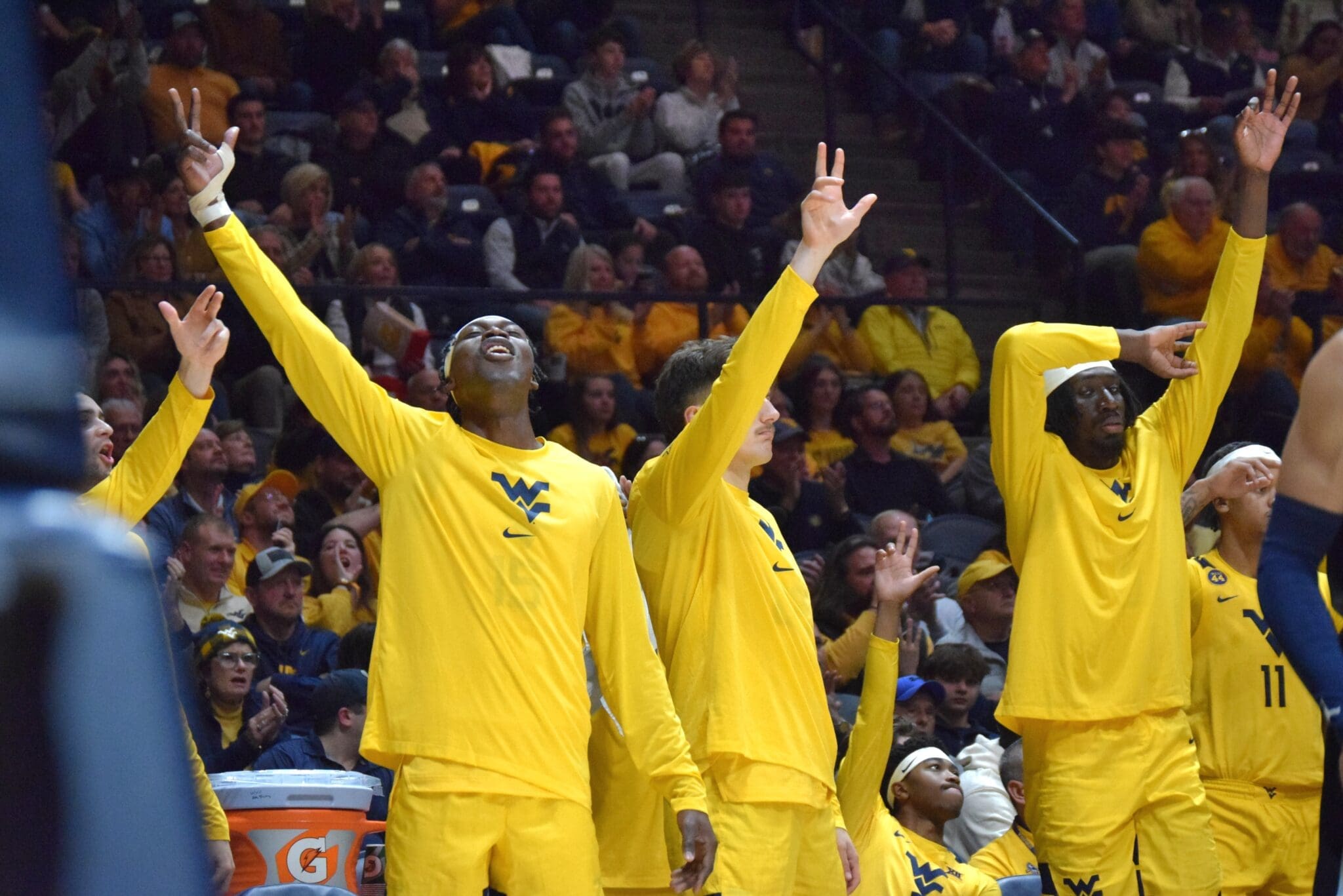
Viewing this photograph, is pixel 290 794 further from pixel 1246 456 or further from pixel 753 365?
pixel 1246 456

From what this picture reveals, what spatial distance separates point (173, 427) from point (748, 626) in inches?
64.0

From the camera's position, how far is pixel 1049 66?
13.4m

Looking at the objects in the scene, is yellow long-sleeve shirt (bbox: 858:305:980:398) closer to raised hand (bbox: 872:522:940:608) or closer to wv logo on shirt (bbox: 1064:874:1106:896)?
raised hand (bbox: 872:522:940:608)

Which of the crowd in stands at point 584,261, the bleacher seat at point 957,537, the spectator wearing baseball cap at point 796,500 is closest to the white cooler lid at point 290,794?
the crowd in stands at point 584,261

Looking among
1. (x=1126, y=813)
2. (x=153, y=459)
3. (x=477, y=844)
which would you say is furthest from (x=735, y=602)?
(x=153, y=459)

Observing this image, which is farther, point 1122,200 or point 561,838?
point 1122,200

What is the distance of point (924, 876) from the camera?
222 inches

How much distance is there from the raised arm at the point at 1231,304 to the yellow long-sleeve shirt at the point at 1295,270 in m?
5.99

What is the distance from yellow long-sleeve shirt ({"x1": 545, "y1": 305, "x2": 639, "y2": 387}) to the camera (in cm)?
910

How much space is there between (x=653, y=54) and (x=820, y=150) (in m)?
8.61

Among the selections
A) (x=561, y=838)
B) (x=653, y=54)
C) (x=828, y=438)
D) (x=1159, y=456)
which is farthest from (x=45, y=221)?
(x=653, y=54)

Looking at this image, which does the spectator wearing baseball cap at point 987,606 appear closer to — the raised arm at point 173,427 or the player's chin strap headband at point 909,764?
the player's chin strap headband at point 909,764

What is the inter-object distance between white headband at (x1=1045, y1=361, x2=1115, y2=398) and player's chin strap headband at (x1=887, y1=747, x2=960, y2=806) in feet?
4.45

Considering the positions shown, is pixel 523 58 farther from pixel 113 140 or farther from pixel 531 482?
pixel 531 482
